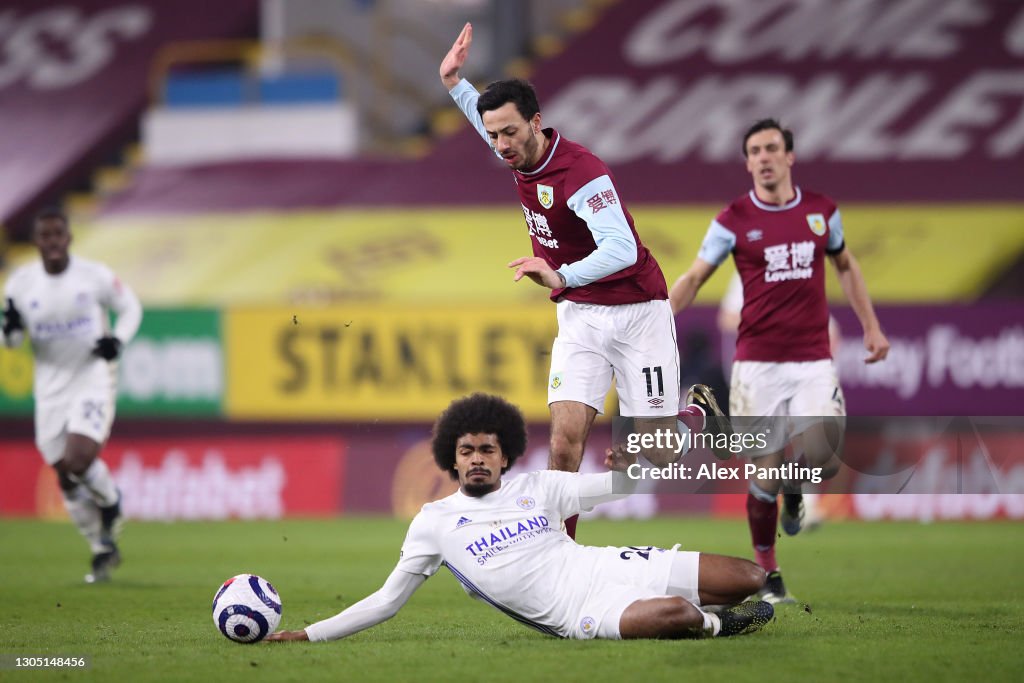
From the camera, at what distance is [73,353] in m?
11.0

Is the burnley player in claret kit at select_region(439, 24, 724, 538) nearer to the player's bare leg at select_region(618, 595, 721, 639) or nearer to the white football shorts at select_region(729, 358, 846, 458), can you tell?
the white football shorts at select_region(729, 358, 846, 458)

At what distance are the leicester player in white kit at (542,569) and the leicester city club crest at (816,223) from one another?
8.80ft

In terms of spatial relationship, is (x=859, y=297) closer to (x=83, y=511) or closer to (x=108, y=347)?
(x=108, y=347)

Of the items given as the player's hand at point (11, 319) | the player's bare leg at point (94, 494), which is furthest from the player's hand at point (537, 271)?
the player's hand at point (11, 319)

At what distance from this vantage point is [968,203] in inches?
765

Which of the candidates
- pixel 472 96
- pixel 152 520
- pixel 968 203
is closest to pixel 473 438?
pixel 472 96

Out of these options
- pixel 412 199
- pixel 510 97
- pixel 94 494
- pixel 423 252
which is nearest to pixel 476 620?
pixel 510 97

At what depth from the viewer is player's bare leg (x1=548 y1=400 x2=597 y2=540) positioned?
308 inches

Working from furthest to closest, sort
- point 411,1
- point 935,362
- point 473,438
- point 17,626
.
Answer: point 411,1
point 935,362
point 17,626
point 473,438

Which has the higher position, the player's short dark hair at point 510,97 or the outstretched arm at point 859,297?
the player's short dark hair at point 510,97

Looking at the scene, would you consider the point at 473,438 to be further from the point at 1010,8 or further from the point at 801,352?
the point at 1010,8

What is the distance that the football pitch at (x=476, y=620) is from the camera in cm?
614

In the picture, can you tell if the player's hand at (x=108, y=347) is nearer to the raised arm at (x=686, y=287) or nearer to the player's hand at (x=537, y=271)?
the raised arm at (x=686, y=287)

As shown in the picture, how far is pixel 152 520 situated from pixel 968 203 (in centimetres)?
1077
